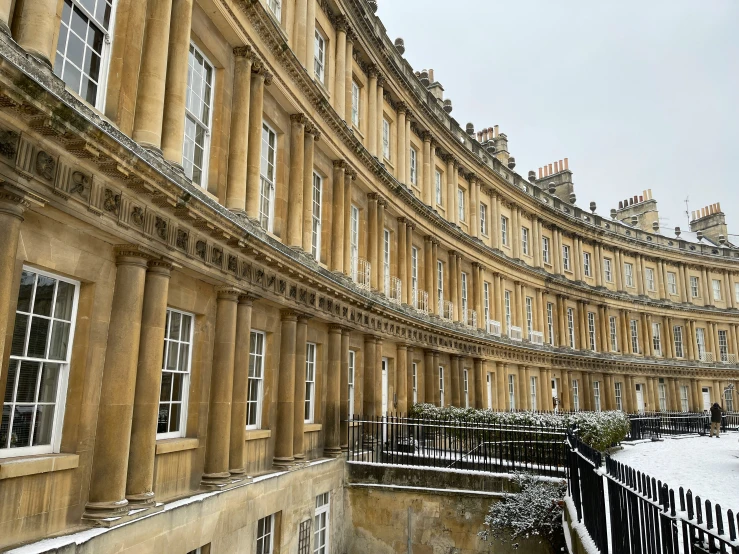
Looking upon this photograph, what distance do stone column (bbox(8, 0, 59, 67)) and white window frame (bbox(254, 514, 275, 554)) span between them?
25.9 ft

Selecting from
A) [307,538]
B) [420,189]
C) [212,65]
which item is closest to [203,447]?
[307,538]

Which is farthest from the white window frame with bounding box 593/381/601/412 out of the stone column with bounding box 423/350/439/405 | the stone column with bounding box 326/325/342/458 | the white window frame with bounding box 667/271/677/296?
the stone column with bounding box 326/325/342/458

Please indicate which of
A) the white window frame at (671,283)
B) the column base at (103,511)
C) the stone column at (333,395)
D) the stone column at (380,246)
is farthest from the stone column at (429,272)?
the white window frame at (671,283)

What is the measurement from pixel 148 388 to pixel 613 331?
3511 centimetres

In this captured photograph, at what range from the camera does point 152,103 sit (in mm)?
7449

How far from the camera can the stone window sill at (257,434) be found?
9.99 meters

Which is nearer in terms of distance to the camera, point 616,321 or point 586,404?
point 586,404

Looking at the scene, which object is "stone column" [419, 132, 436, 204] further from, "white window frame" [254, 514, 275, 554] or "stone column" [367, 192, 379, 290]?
"white window frame" [254, 514, 275, 554]

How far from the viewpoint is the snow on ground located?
958cm

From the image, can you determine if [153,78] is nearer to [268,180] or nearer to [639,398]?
[268,180]

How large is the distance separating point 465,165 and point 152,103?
62.7 feet

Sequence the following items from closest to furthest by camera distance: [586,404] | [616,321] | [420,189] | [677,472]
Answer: [677,472]
[420,189]
[586,404]
[616,321]

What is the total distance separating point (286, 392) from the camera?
11117 mm

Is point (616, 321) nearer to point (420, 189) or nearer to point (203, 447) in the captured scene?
point (420, 189)
